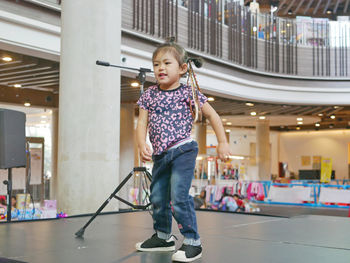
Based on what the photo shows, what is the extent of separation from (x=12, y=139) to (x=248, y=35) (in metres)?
9.88

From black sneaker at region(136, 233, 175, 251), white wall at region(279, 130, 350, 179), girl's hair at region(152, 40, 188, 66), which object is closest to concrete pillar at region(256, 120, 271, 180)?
white wall at region(279, 130, 350, 179)

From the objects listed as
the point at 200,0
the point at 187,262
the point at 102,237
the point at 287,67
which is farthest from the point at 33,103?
the point at 187,262

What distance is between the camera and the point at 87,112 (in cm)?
550

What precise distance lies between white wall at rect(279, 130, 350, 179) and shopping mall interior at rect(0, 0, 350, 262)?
18.7ft

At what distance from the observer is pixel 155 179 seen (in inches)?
102

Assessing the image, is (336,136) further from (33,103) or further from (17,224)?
(17,224)

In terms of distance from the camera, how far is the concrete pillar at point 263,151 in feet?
63.5

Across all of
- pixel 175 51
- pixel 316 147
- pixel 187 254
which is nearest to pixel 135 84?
pixel 175 51

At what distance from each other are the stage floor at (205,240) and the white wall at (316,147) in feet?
72.1

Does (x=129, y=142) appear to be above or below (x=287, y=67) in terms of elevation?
below

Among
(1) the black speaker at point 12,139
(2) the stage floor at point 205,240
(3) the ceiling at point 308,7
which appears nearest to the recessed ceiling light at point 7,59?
(1) the black speaker at point 12,139

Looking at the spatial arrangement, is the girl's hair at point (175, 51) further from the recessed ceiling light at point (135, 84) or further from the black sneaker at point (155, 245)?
the recessed ceiling light at point (135, 84)

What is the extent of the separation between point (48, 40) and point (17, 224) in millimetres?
4340

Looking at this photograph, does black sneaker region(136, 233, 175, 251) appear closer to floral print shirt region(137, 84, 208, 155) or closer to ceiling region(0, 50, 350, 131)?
floral print shirt region(137, 84, 208, 155)
